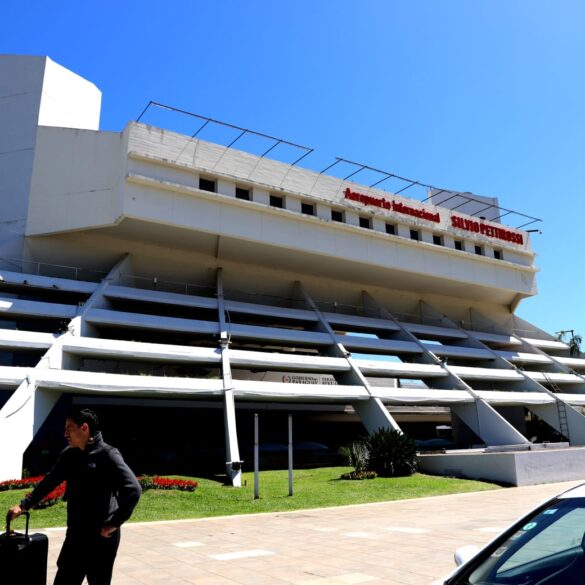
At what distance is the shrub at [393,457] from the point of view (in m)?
21.4

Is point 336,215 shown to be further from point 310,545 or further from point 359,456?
point 310,545

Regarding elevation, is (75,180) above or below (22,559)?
above

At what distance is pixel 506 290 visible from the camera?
44.0 metres

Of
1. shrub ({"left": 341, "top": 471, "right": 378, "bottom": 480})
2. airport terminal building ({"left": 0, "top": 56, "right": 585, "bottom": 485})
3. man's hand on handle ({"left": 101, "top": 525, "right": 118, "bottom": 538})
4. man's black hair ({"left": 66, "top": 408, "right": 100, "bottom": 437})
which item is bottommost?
shrub ({"left": 341, "top": 471, "right": 378, "bottom": 480})

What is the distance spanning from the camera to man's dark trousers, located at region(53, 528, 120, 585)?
4.05 metres

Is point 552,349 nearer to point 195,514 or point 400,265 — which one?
point 400,265

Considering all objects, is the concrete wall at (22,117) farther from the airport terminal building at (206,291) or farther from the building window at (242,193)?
the building window at (242,193)

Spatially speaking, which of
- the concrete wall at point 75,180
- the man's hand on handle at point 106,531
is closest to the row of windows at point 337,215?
the concrete wall at point 75,180

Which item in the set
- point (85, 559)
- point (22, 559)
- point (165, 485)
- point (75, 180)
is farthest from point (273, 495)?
point (75, 180)

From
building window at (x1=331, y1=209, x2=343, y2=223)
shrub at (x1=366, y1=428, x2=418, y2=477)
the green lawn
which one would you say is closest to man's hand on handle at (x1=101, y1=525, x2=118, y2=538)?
the green lawn

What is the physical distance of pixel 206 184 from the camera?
31.2 m

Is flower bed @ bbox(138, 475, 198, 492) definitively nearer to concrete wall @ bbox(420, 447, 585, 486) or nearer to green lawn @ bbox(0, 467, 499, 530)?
green lawn @ bbox(0, 467, 499, 530)

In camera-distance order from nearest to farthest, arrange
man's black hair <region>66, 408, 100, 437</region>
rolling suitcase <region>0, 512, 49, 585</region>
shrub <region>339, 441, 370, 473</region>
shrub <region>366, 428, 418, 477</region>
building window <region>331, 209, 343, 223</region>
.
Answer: rolling suitcase <region>0, 512, 49, 585</region> < man's black hair <region>66, 408, 100, 437</region> < shrub <region>366, 428, 418, 477</region> < shrub <region>339, 441, 370, 473</region> < building window <region>331, 209, 343, 223</region>

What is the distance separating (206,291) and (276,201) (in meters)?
7.47
